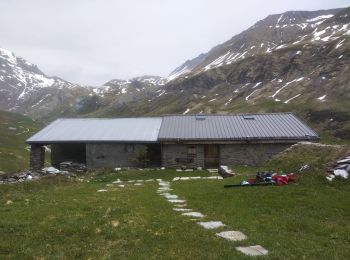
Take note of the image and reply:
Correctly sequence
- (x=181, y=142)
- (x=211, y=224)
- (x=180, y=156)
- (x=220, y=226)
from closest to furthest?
(x=220, y=226), (x=211, y=224), (x=181, y=142), (x=180, y=156)

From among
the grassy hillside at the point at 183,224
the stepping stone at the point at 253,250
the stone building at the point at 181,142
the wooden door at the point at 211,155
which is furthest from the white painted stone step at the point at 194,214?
the wooden door at the point at 211,155

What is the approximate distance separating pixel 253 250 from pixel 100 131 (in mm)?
42602

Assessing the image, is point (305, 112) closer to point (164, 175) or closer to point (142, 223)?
point (164, 175)

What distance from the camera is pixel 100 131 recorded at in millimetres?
52500

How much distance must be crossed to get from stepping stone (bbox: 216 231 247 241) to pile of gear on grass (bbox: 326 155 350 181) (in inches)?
495

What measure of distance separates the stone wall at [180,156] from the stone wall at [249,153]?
2.56m

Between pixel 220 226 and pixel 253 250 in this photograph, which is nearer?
pixel 253 250

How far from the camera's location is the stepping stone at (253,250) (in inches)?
444

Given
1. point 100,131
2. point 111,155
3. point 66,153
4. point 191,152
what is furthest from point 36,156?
point 191,152

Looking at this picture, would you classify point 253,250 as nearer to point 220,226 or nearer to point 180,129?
point 220,226

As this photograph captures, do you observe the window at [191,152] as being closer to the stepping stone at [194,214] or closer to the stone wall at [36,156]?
the stone wall at [36,156]

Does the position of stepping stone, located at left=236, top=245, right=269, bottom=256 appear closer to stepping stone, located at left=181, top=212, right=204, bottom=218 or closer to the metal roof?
stepping stone, located at left=181, top=212, right=204, bottom=218

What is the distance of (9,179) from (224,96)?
156 metres

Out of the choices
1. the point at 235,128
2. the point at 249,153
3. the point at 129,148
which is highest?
the point at 235,128
